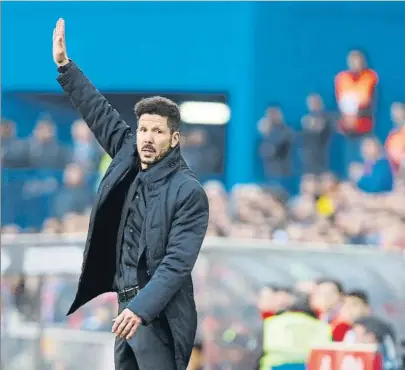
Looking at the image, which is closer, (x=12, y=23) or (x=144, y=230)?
(x=144, y=230)

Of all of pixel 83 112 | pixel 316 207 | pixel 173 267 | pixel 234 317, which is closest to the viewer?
pixel 173 267

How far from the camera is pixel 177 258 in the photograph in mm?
5086

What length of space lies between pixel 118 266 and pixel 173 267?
0.31 meters

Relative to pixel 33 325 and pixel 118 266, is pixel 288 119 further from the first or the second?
pixel 118 266

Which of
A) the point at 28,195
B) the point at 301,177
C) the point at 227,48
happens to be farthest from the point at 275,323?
the point at 28,195

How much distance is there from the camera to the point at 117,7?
14.4 m

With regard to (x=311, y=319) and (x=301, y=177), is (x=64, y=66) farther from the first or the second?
(x=301, y=177)

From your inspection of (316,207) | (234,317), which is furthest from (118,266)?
(316,207)

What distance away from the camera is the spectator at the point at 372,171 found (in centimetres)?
1140

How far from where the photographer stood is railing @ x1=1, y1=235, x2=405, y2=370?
332 inches

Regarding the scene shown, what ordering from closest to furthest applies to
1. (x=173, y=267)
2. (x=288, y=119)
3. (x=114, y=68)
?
(x=173, y=267), (x=288, y=119), (x=114, y=68)

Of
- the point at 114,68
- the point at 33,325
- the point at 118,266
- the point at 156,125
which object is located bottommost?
the point at 33,325

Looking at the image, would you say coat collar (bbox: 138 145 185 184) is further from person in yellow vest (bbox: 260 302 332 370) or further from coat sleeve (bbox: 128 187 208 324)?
person in yellow vest (bbox: 260 302 332 370)

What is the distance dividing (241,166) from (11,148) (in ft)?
8.73
